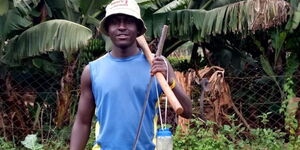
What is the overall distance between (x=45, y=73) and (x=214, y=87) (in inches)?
102

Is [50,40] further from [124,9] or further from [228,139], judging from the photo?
[124,9]

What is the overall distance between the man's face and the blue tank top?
0.10m

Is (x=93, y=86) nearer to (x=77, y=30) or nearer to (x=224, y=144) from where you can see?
(x=224, y=144)

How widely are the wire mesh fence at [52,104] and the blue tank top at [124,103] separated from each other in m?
3.96

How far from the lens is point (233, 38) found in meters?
8.95

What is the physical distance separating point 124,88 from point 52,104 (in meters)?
4.63

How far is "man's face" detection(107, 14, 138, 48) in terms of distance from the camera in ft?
8.05

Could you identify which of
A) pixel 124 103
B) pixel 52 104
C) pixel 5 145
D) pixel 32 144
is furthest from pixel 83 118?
pixel 52 104

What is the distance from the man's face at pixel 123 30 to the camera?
2455mm

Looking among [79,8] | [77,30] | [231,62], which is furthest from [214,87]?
[231,62]

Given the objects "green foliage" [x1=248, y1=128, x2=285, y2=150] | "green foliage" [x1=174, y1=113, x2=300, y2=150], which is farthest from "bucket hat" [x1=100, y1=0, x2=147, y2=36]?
"green foliage" [x1=248, y1=128, x2=285, y2=150]

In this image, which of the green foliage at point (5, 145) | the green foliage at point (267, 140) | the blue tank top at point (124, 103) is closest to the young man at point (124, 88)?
the blue tank top at point (124, 103)

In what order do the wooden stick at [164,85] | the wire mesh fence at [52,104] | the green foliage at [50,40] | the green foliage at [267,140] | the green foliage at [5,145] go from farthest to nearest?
1. the wire mesh fence at [52,104]
2. the green foliage at [50,40]
3. the green foliage at [5,145]
4. the green foliage at [267,140]
5. the wooden stick at [164,85]

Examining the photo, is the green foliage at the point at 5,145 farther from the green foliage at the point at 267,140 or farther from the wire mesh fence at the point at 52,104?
the green foliage at the point at 267,140
